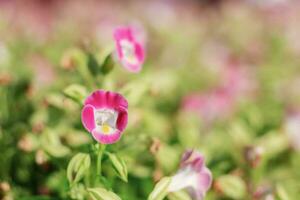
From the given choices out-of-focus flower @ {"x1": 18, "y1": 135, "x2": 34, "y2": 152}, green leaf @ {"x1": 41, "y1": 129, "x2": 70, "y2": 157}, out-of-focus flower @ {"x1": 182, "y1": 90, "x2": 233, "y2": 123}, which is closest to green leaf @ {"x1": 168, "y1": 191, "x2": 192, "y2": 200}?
green leaf @ {"x1": 41, "y1": 129, "x2": 70, "y2": 157}

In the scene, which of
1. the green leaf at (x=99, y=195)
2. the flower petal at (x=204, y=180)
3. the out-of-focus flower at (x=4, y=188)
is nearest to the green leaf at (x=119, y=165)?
the green leaf at (x=99, y=195)

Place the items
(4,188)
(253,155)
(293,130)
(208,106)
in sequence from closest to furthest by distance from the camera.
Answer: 1. (4,188)
2. (253,155)
3. (293,130)
4. (208,106)

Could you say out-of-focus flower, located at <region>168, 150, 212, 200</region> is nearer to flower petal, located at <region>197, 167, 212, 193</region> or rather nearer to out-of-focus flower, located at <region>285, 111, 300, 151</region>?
flower petal, located at <region>197, 167, 212, 193</region>

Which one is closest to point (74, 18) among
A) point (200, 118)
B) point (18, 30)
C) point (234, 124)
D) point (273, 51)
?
point (18, 30)

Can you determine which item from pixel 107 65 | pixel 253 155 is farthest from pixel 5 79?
pixel 253 155

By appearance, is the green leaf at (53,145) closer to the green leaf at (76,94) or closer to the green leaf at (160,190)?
the green leaf at (76,94)

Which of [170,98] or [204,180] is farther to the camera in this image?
[170,98]

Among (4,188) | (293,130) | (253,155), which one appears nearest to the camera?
(4,188)

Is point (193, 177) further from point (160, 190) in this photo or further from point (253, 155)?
point (253, 155)
